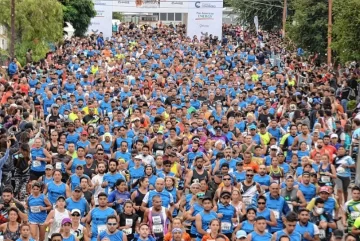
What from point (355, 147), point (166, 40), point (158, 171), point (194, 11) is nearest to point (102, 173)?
point (158, 171)

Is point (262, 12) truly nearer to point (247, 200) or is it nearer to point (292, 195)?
point (247, 200)

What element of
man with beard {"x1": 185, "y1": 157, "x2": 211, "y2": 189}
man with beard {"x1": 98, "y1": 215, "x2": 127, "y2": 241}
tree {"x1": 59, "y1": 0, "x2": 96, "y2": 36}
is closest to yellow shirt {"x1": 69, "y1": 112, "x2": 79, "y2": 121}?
man with beard {"x1": 185, "y1": 157, "x2": 211, "y2": 189}

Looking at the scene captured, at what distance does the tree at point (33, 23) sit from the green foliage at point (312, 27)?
445 inches

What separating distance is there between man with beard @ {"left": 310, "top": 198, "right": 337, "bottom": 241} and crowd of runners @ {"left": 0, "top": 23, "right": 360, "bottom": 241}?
0.02 meters

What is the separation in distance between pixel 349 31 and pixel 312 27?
9.04 metres

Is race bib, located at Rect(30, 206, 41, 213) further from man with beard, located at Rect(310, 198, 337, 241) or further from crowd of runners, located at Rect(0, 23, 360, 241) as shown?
man with beard, located at Rect(310, 198, 337, 241)

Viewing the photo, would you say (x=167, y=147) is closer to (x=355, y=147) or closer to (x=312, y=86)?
(x=355, y=147)

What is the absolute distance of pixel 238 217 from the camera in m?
14.0

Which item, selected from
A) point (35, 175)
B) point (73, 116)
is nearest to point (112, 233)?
point (35, 175)

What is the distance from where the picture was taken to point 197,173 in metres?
16.2

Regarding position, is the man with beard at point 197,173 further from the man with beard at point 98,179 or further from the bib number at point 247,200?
the man with beard at point 98,179

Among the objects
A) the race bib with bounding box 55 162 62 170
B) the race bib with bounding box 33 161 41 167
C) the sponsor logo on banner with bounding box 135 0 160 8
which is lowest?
the race bib with bounding box 33 161 41 167

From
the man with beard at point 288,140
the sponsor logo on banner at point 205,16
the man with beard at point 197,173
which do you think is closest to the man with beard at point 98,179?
the man with beard at point 197,173

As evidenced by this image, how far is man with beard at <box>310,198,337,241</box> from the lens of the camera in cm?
1375
